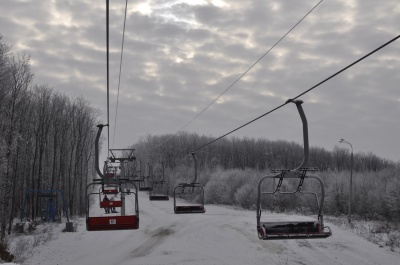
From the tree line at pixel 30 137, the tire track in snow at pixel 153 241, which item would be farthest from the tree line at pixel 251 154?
the tire track in snow at pixel 153 241

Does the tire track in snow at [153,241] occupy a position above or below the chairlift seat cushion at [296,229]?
below

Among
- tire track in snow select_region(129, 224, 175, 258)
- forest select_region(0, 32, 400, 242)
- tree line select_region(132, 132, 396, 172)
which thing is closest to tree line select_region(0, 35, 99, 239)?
forest select_region(0, 32, 400, 242)

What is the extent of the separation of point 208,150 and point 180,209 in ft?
492

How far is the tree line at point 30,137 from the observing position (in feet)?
131

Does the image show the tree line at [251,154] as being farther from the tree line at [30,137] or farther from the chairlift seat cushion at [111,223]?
the chairlift seat cushion at [111,223]

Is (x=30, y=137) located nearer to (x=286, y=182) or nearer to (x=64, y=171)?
(x=64, y=171)

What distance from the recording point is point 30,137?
196 feet

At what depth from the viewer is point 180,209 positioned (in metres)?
24.0

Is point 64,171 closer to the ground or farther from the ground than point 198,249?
farther from the ground

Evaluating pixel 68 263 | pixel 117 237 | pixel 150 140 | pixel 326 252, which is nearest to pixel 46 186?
pixel 117 237

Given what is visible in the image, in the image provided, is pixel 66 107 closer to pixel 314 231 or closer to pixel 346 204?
pixel 346 204

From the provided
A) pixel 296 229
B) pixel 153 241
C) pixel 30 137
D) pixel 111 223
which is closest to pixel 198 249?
pixel 153 241

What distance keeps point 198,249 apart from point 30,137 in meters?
34.0

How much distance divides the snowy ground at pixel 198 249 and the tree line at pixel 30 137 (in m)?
7.14
